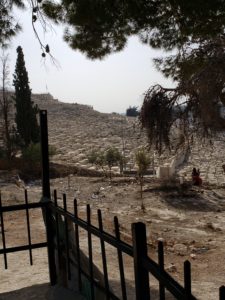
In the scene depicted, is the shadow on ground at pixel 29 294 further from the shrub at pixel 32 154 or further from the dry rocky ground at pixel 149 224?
the shrub at pixel 32 154

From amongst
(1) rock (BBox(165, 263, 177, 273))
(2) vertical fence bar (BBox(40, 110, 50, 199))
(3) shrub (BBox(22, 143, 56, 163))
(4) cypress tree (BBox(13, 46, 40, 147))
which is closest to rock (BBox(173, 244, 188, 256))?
(1) rock (BBox(165, 263, 177, 273))

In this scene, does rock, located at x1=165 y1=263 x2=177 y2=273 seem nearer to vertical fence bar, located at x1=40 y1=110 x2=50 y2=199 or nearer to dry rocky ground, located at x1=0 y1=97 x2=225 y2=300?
dry rocky ground, located at x1=0 y1=97 x2=225 y2=300

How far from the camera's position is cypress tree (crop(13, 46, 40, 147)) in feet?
89.3

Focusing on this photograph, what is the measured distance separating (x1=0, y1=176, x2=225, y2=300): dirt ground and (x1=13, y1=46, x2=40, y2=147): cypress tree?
9.12m

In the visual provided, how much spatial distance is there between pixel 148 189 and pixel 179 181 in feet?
5.10

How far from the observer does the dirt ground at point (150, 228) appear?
5090 mm

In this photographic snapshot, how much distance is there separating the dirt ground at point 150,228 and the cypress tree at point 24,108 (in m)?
9.12

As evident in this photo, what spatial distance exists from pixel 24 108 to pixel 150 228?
64.9ft

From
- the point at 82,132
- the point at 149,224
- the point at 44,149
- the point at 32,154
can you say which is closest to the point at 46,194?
the point at 44,149

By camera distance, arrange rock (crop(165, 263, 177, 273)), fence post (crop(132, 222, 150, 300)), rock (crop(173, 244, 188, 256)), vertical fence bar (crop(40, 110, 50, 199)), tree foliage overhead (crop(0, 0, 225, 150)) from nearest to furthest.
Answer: fence post (crop(132, 222, 150, 300))
vertical fence bar (crop(40, 110, 50, 199))
tree foliage overhead (crop(0, 0, 225, 150))
rock (crop(165, 263, 177, 273))
rock (crop(173, 244, 188, 256))

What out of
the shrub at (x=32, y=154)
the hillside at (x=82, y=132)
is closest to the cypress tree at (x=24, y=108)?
the hillside at (x=82, y=132)

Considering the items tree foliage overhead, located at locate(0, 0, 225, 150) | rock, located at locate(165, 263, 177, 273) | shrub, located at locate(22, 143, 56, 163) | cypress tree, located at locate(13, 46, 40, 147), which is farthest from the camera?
cypress tree, located at locate(13, 46, 40, 147)

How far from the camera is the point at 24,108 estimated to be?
27.4 metres

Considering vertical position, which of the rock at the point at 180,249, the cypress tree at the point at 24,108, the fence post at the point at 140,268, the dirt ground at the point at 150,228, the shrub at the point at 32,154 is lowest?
the rock at the point at 180,249
